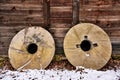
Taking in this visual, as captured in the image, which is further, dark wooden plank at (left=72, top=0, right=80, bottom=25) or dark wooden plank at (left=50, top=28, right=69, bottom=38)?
dark wooden plank at (left=50, top=28, right=69, bottom=38)

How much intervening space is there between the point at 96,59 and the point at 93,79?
1.22 m

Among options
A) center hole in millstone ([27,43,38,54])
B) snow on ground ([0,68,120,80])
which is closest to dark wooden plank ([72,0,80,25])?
center hole in millstone ([27,43,38,54])

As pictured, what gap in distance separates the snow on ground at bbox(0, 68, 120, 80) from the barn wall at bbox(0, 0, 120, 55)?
1.11 metres

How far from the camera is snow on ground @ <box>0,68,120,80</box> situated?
26.4 ft

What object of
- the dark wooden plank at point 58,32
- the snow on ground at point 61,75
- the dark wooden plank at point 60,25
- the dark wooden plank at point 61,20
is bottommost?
the snow on ground at point 61,75

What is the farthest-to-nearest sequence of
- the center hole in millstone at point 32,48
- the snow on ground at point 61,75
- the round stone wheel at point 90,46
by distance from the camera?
the center hole in millstone at point 32,48 < the round stone wheel at point 90,46 < the snow on ground at point 61,75

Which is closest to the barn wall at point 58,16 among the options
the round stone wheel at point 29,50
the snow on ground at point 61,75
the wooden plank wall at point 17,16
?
the wooden plank wall at point 17,16

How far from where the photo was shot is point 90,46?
9102 mm

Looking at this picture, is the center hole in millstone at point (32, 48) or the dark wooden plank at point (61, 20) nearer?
the center hole in millstone at point (32, 48)

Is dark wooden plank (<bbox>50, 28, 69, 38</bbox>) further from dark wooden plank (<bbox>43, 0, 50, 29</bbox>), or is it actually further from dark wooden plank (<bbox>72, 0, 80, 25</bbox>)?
dark wooden plank (<bbox>72, 0, 80, 25</bbox>)

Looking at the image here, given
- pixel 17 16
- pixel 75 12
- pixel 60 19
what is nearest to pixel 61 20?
pixel 60 19

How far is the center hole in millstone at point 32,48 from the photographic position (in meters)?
9.18

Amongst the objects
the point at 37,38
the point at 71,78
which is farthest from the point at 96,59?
the point at 37,38

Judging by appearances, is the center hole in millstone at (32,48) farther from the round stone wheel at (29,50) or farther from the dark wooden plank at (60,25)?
the dark wooden plank at (60,25)
